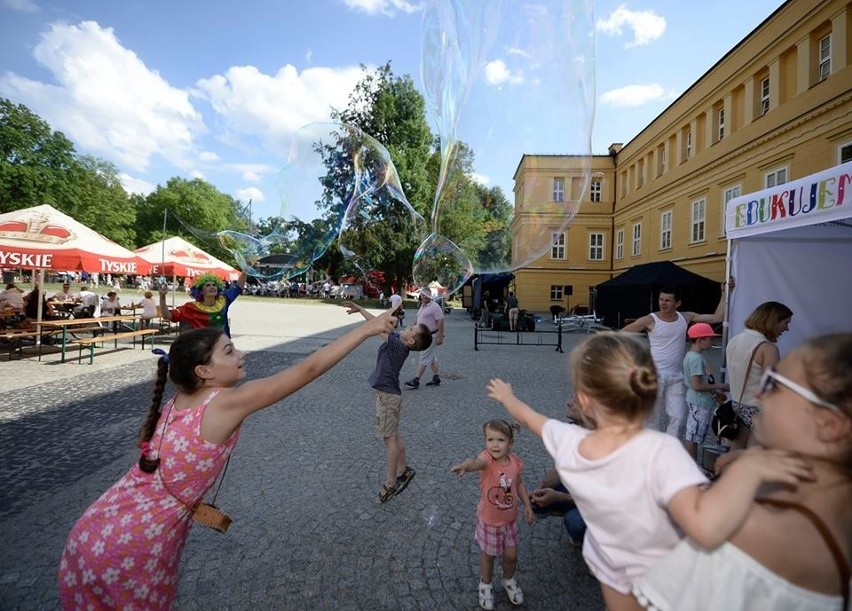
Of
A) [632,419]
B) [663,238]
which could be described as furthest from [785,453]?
[663,238]

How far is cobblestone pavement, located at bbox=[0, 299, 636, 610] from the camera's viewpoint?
271cm

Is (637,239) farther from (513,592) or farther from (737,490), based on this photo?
(737,490)

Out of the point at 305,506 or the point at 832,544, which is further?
the point at 305,506

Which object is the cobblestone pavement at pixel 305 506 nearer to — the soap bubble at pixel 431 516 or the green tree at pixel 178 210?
the soap bubble at pixel 431 516

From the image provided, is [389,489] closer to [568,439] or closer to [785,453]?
[568,439]

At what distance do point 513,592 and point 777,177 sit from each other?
67.0ft

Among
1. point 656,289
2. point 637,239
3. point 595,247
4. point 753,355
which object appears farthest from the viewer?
point 595,247

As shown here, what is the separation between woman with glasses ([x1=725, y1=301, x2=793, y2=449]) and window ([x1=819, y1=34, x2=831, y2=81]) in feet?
56.2

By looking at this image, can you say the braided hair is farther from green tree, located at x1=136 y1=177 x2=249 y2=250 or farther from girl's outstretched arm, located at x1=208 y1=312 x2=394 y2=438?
green tree, located at x1=136 y1=177 x2=249 y2=250

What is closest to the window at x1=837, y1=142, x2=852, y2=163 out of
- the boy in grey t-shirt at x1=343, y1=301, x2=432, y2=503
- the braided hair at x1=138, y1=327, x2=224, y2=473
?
the boy in grey t-shirt at x1=343, y1=301, x2=432, y2=503

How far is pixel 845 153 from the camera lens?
14039mm

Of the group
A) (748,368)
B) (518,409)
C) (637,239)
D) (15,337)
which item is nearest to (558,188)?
(748,368)

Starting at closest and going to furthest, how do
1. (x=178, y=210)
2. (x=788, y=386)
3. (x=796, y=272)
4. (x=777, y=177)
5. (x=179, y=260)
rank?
(x=788, y=386)
(x=796, y=272)
(x=179, y=260)
(x=777, y=177)
(x=178, y=210)

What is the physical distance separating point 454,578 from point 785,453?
92.2 inches
